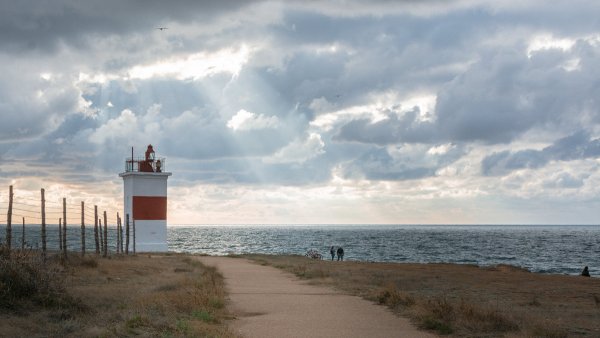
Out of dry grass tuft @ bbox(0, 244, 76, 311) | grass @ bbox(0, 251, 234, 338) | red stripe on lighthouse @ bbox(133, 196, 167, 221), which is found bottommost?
grass @ bbox(0, 251, 234, 338)

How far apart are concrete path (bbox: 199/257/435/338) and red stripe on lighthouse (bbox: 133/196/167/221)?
71.8 ft

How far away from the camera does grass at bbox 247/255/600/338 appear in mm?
13547

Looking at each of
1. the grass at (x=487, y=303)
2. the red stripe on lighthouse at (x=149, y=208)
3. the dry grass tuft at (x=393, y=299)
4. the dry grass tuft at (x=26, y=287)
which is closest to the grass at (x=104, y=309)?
the dry grass tuft at (x=26, y=287)

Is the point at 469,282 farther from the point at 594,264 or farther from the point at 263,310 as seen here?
the point at 594,264

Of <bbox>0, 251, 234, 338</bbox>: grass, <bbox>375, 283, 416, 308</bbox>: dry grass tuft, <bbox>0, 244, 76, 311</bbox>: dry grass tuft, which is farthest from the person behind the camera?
<bbox>375, 283, 416, 308</bbox>: dry grass tuft

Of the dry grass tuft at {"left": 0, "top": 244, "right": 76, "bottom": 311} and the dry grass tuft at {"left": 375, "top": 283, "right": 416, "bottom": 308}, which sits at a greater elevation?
the dry grass tuft at {"left": 0, "top": 244, "right": 76, "bottom": 311}

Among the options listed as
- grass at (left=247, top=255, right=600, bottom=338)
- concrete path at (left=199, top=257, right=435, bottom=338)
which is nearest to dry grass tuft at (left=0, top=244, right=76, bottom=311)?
concrete path at (left=199, top=257, right=435, bottom=338)

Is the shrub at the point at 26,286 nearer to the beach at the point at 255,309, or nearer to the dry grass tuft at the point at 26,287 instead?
the dry grass tuft at the point at 26,287

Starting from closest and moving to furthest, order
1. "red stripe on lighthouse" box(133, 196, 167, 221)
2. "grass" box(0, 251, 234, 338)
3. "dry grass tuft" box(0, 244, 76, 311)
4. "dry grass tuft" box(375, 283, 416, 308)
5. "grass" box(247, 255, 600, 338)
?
"grass" box(0, 251, 234, 338) → "grass" box(247, 255, 600, 338) → "dry grass tuft" box(0, 244, 76, 311) → "dry grass tuft" box(375, 283, 416, 308) → "red stripe on lighthouse" box(133, 196, 167, 221)

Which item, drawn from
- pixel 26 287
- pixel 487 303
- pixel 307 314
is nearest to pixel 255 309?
pixel 307 314

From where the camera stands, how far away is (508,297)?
77.3 ft

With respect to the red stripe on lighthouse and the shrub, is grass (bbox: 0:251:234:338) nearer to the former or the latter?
the shrub

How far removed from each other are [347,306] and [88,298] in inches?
280

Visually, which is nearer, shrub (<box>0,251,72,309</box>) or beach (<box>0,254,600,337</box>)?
beach (<box>0,254,600,337</box>)
